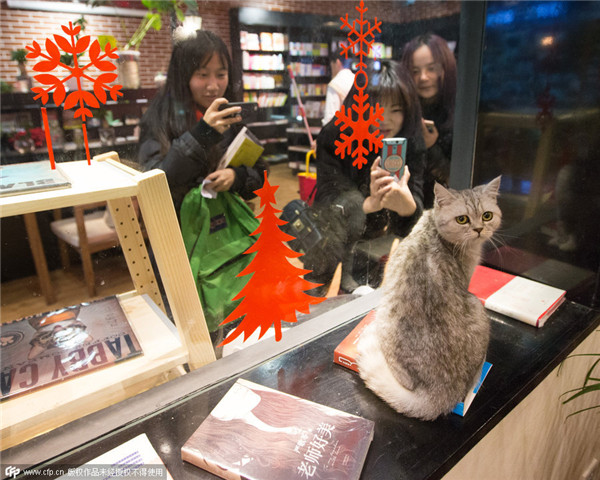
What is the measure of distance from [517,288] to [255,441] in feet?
3.34

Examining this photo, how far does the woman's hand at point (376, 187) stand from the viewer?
125 centimetres

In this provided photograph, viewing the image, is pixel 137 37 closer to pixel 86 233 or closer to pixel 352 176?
pixel 86 233

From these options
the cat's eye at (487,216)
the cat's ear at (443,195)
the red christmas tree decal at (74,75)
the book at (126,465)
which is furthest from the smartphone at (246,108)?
the book at (126,465)

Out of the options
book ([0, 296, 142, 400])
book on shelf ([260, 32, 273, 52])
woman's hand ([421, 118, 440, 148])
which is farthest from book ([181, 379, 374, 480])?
woman's hand ([421, 118, 440, 148])

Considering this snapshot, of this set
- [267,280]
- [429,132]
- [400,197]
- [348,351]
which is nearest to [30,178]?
[267,280]

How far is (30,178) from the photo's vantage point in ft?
2.39

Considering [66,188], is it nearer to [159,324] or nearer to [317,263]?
[159,324]

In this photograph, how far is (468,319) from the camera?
857mm

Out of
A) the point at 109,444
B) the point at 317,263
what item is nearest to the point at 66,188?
the point at 109,444

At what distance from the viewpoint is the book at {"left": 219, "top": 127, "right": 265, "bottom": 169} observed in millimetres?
1012

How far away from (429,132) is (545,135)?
0.37 meters

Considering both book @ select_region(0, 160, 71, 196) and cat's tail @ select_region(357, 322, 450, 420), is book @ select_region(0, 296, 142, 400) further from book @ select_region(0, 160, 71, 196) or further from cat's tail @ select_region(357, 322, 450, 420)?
cat's tail @ select_region(357, 322, 450, 420)

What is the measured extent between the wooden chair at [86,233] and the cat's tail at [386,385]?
25.7 inches

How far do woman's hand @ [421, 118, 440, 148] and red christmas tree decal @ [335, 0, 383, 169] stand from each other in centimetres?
24
